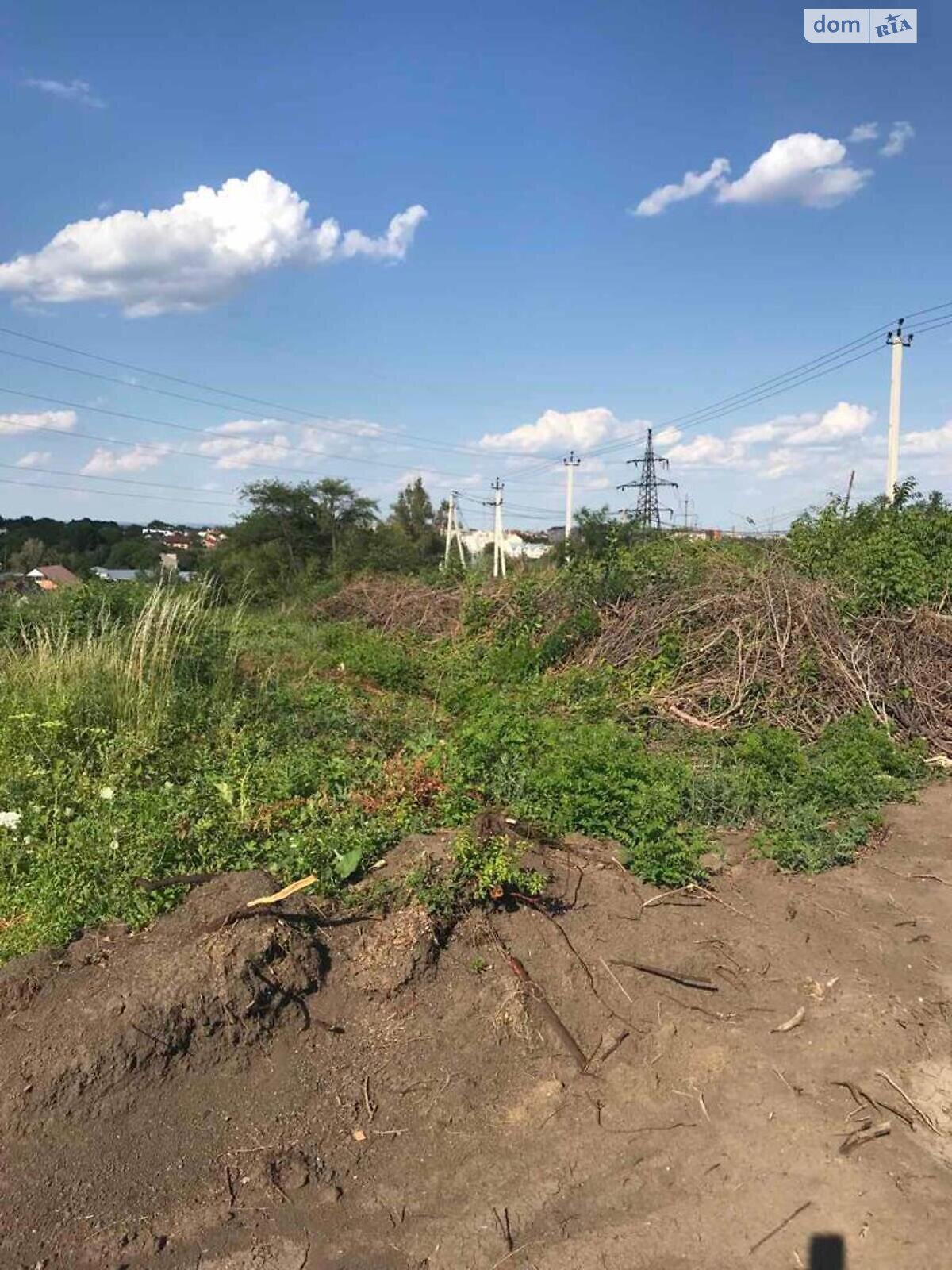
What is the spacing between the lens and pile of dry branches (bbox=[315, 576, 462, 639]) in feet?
43.1

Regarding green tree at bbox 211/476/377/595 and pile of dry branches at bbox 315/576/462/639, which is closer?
pile of dry branches at bbox 315/576/462/639

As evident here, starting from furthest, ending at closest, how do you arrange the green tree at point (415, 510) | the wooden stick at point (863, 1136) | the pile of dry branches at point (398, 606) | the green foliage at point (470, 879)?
the green tree at point (415, 510) → the pile of dry branches at point (398, 606) → the green foliage at point (470, 879) → the wooden stick at point (863, 1136)

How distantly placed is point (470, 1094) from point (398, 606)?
11409 millimetres

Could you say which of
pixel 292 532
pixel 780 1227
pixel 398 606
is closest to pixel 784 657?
pixel 780 1227

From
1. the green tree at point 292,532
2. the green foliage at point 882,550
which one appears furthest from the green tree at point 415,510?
the green foliage at point 882,550

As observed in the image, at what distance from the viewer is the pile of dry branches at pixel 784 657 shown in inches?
294

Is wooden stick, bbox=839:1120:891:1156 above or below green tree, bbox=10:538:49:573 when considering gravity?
below

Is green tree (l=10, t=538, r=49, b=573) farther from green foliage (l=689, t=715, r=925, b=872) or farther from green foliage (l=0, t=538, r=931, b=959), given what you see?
green foliage (l=689, t=715, r=925, b=872)

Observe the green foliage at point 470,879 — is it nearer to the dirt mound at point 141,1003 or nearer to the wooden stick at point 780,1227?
the dirt mound at point 141,1003

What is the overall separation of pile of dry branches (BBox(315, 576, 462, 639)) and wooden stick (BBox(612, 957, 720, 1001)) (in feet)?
29.1

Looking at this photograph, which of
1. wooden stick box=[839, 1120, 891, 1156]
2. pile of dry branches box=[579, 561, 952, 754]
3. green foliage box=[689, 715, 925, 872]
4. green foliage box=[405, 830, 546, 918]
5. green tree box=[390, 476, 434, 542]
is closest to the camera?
wooden stick box=[839, 1120, 891, 1156]

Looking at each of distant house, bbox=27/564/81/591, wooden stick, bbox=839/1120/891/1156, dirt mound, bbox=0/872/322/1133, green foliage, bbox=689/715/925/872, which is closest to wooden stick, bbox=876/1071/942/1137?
wooden stick, bbox=839/1120/891/1156

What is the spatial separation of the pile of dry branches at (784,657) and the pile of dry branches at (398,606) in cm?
426

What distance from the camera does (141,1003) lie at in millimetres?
3025
